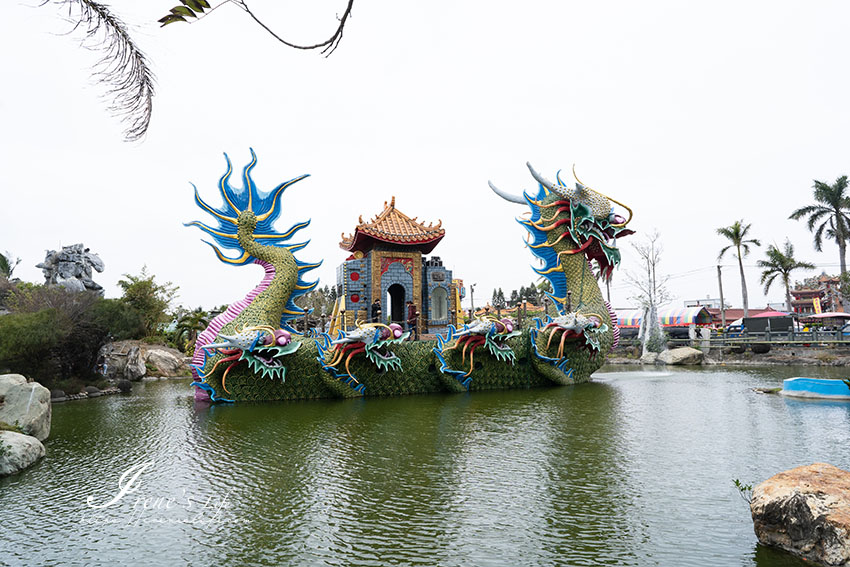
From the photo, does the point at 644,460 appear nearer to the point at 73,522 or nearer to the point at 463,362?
the point at 73,522

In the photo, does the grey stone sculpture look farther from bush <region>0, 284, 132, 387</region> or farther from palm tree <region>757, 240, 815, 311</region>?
palm tree <region>757, 240, 815, 311</region>

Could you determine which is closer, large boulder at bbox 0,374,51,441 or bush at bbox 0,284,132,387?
large boulder at bbox 0,374,51,441

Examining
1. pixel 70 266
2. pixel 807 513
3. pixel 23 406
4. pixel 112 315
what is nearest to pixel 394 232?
pixel 112 315

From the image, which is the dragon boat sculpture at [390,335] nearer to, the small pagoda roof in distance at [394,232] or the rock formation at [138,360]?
the small pagoda roof in distance at [394,232]

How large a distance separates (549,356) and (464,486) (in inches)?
351

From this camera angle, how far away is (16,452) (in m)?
→ 6.77

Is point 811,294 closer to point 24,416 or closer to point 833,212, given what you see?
point 833,212

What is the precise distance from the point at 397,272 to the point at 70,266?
21648mm

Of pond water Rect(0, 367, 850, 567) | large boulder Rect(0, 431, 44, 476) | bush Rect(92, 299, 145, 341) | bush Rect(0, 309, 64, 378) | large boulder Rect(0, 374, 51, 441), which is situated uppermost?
bush Rect(92, 299, 145, 341)

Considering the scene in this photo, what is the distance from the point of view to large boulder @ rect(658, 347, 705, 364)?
71.6 feet

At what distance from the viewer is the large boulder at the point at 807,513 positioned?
359 cm

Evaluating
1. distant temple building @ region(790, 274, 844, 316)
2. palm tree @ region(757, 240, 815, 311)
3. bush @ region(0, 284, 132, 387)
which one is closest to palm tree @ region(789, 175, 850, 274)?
palm tree @ region(757, 240, 815, 311)

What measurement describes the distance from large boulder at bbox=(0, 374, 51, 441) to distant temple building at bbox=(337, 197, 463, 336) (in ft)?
26.7

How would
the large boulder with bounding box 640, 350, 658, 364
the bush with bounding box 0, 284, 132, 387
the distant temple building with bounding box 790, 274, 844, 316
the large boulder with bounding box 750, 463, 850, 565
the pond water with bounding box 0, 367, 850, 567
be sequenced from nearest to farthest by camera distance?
the large boulder with bounding box 750, 463, 850, 565 → the pond water with bounding box 0, 367, 850, 567 → the bush with bounding box 0, 284, 132, 387 → the large boulder with bounding box 640, 350, 658, 364 → the distant temple building with bounding box 790, 274, 844, 316
